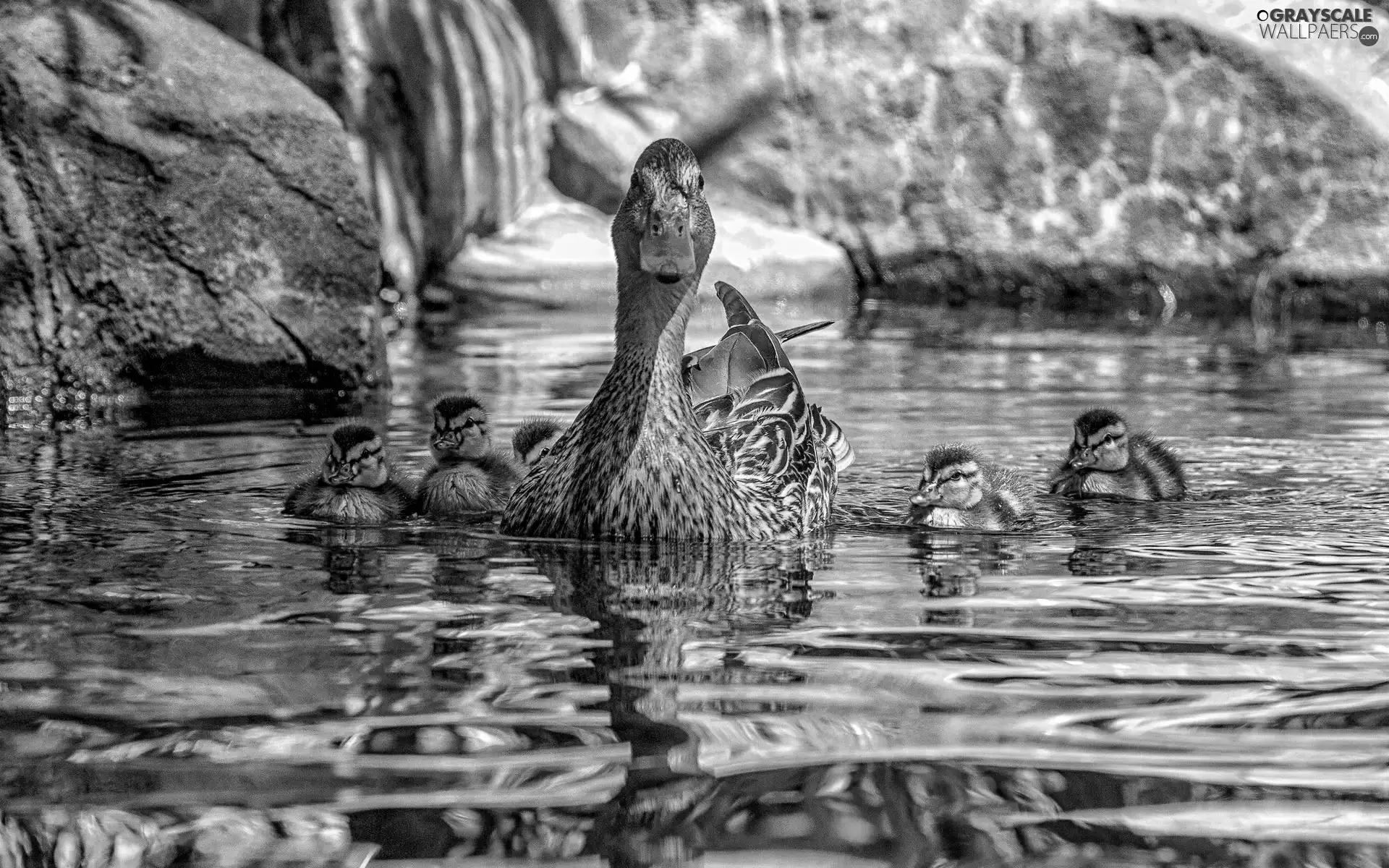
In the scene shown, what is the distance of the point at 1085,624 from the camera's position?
13.6ft

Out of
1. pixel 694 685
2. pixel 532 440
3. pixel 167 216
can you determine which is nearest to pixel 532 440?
pixel 532 440

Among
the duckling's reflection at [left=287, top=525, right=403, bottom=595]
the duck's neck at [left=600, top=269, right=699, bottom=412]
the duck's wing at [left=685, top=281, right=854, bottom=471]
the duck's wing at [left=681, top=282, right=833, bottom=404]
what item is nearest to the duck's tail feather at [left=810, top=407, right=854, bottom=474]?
the duck's wing at [left=685, top=281, right=854, bottom=471]

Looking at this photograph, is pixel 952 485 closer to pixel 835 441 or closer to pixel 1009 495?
pixel 1009 495

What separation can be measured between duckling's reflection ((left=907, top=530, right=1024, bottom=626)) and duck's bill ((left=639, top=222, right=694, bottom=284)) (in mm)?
1033

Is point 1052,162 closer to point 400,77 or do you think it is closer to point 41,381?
point 400,77

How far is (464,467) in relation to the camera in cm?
610

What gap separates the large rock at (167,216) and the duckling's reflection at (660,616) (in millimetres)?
3933

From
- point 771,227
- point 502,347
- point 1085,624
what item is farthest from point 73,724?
point 771,227

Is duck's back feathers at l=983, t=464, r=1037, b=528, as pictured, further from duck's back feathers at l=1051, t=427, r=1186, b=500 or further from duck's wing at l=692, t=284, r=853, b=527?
duck's wing at l=692, t=284, r=853, b=527

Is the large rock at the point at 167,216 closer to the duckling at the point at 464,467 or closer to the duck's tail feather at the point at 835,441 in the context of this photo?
the duckling at the point at 464,467

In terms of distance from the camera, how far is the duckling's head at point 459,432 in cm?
622

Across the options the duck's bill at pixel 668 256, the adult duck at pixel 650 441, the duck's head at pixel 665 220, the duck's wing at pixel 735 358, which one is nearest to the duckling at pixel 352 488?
the adult duck at pixel 650 441

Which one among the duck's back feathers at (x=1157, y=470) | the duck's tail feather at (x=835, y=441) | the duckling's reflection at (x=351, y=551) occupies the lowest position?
the duckling's reflection at (x=351, y=551)

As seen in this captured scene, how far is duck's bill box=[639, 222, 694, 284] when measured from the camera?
4.66m
